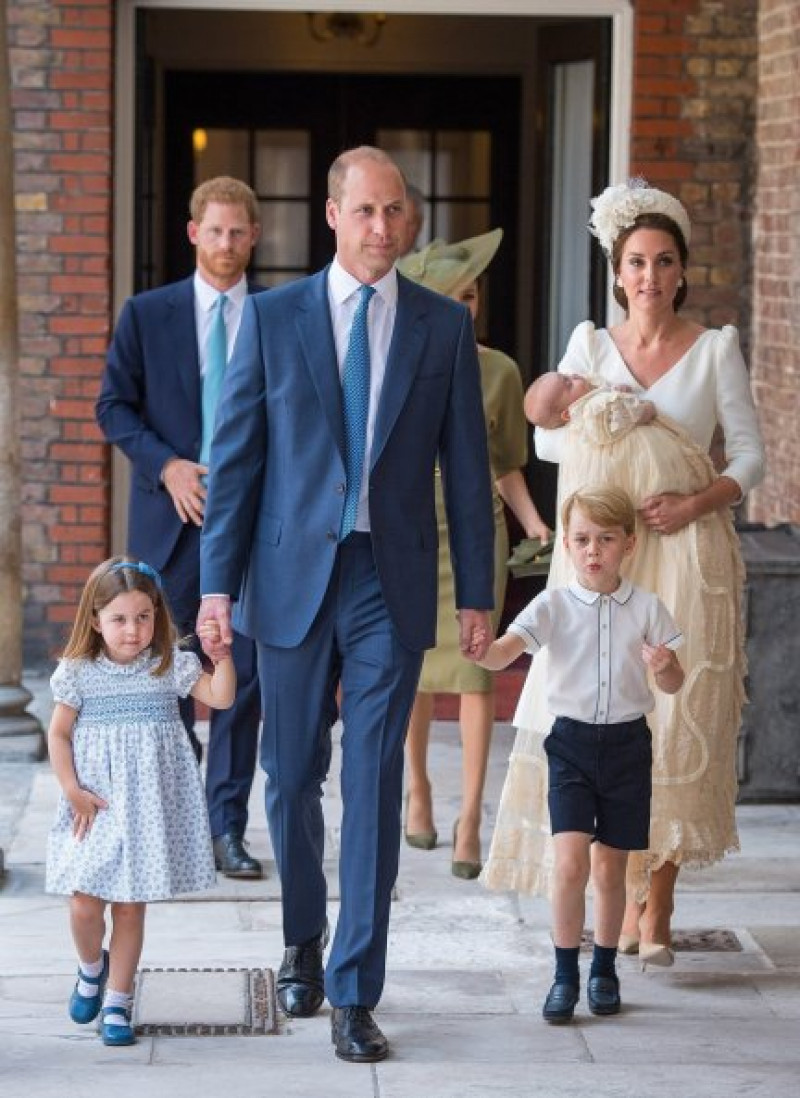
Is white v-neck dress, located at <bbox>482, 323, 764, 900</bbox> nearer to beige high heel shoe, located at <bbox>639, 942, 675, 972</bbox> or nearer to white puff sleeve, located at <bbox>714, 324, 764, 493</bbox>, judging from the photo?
white puff sleeve, located at <bbox>714, 324, 764, 493</bbox>

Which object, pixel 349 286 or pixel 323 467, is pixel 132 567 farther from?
pixel 349 286

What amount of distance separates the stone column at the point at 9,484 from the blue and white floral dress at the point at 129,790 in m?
3.04

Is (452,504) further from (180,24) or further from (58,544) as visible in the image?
(180,24)

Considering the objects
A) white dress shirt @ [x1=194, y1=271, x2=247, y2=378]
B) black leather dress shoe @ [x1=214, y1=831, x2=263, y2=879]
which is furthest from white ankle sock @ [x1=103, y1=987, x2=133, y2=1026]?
white dress shirt @ [x1=194, y1=271, x2=247, y2=378]

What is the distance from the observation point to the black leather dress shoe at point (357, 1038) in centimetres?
483

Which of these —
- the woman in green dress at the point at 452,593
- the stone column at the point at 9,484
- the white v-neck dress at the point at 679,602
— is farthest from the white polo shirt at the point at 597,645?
the stone column at the point at 9,484

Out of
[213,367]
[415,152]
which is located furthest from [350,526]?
[415,152]

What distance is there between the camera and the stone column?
7.84 metres

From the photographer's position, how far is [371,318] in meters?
5.00

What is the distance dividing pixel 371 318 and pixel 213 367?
1447 millimetres

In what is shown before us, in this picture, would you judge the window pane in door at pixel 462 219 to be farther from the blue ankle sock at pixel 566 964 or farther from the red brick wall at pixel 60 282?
the blue ankle sock at pixel 566 964

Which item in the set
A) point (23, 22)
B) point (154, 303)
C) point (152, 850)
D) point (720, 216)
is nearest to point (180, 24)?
point (23, 22)

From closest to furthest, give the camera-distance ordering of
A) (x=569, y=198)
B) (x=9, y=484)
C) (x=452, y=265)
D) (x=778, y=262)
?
(x=452, y=265) < (x=9, y=484) < (x=778, y=262) < (x=569, y=198)

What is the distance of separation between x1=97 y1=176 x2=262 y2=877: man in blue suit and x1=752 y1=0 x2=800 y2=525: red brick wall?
2.87 metres
